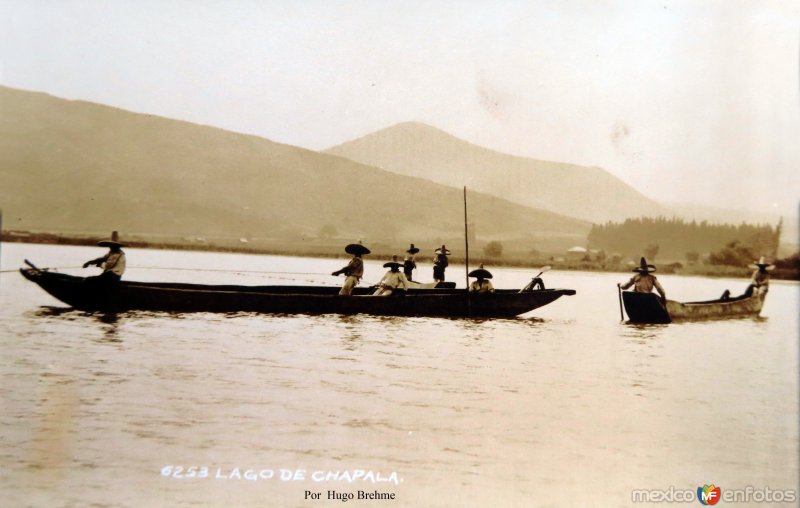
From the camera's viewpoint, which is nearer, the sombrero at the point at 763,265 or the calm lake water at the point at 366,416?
the calm lake water at the point at 366,416

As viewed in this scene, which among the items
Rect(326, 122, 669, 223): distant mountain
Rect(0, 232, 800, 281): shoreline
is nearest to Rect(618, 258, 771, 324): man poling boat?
Rect(0, 232, 800, 281): shoreline

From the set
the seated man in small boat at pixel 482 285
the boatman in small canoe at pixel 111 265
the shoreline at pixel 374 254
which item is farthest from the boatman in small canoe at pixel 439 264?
the boatman in small canoe at pixel 111 265

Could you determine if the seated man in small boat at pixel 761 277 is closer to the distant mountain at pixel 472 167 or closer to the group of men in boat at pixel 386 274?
the group of men in boat at pixel 386 274

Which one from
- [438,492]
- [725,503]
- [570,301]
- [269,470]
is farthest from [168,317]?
[570,301]

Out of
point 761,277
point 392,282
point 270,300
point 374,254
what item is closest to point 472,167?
point 392,282

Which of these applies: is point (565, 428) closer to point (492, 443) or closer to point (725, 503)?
point (492, 443)

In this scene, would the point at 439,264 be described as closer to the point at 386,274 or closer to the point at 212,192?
the point at 386,274
